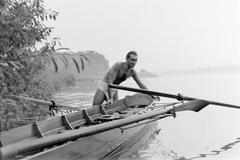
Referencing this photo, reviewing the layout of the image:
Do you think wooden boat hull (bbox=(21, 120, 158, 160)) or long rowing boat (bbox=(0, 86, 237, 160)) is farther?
wooden boat hull (bbox=(21, 120, 158, 160))

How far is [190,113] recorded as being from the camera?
13.8 metres

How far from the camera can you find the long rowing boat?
3.21 meters

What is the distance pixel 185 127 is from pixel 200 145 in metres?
2.68

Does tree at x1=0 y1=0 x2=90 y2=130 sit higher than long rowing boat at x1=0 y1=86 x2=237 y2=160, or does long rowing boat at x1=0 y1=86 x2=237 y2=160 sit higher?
tree at x1=0 y1=0 x2=90 y2=130

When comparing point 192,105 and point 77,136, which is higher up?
point 192,105

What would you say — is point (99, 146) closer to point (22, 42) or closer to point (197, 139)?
point (22, 42)

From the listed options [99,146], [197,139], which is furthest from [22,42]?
[197,139]

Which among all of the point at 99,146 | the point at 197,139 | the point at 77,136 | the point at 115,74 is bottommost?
the point at 197,139

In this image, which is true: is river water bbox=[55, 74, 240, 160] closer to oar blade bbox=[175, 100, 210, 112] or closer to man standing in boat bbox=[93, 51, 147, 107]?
man standing in boat bbox=[93, 51, 147, 107]

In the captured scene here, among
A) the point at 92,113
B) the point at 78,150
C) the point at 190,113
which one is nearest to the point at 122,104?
the point at 92,113

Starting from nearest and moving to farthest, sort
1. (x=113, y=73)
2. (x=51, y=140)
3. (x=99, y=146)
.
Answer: (x=51, y=140) < (x=99, y=146) < (x=113, y=73)

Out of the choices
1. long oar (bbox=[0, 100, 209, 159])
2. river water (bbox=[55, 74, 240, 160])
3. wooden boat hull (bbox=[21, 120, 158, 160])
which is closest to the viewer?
long oar (bbox=[0, 100, 209, 159])

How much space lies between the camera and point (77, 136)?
11.5 ft

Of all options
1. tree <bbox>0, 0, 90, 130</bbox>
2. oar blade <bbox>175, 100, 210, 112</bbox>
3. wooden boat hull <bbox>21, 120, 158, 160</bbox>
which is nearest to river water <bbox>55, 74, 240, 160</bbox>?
wooden boat hull <bbox>21, 120, 158, 160</bbox>
